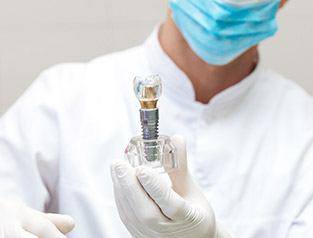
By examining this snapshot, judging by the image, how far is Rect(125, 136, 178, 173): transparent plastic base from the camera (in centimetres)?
81

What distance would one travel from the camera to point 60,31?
63.7 inches

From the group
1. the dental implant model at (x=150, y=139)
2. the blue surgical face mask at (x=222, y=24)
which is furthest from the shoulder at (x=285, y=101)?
the dental implant model at (x=150, y=139)

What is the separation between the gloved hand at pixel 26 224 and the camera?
2.72 feet

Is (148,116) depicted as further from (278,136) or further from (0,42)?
(0,42)

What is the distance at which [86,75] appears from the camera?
1.33 m

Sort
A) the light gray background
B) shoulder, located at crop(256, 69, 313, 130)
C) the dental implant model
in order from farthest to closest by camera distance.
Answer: the light gray background, shoulder, located at crop(256, 69, 313, 130), the dental implant model

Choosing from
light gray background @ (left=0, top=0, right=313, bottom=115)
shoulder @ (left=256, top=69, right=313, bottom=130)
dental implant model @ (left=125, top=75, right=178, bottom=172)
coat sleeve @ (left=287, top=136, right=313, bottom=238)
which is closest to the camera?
dental implant model @ (left=125, top=75, right=178, bottom=172)

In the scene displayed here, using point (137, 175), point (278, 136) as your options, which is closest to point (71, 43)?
point (278, 136)

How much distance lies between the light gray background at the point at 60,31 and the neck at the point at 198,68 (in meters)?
0.32

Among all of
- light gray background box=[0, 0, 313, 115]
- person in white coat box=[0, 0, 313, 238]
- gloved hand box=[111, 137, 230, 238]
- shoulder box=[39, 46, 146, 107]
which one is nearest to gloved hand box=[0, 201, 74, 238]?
gloved hand box=[111, 137, 230, 238]

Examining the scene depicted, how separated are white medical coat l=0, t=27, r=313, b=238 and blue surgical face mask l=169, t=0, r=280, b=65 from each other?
0.26 feet

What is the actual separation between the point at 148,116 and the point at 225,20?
1.60ft

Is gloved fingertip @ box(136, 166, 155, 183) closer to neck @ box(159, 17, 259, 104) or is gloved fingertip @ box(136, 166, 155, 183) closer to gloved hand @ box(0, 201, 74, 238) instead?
gloved hand @ box(0, 201, 74, 238)

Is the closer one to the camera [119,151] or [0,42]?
[119,151]
